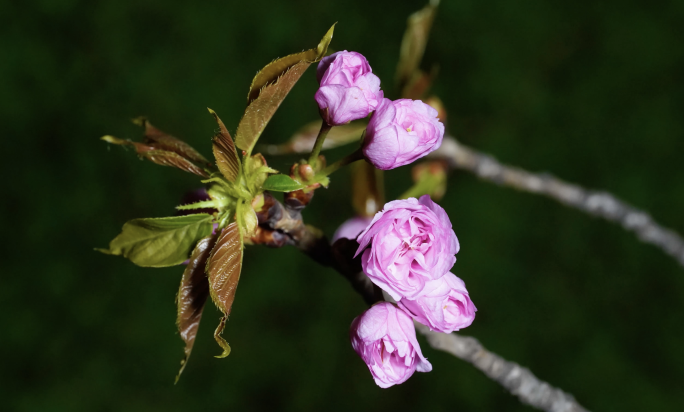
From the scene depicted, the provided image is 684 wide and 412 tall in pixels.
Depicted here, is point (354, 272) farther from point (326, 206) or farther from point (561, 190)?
point (326, 206)

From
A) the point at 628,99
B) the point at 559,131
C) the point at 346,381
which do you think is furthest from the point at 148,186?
the point at 628,99

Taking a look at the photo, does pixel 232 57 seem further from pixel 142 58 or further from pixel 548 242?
pixel 548 242

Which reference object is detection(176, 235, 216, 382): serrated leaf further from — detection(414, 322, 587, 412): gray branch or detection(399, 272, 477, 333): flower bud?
detection(414, 322, 587, 412): gray branch

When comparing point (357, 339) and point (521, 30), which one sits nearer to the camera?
point (357, 339)

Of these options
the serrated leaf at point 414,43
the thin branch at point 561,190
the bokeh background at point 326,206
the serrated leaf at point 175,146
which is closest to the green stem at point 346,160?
the serrated leaf at point 175,146

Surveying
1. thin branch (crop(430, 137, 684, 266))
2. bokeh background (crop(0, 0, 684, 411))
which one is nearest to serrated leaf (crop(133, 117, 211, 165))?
thin branch (crop(430, 137, 684, 266))
